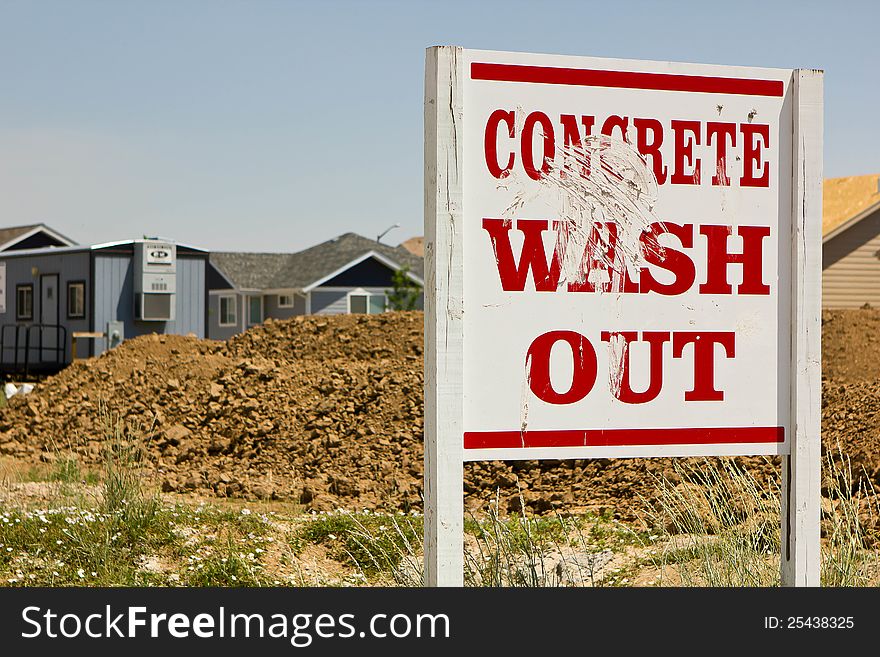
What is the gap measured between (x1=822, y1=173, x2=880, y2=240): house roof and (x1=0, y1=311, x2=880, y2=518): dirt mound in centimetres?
1473

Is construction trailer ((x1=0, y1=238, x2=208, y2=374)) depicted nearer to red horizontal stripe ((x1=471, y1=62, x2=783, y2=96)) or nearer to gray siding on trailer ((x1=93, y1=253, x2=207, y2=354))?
gray siding on trailer ((x1=93, y1=253, x2=207, y2=354))

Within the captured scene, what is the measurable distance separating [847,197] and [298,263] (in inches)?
950

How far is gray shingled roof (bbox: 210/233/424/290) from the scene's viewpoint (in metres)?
43.6

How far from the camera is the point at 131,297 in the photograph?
83.6 feet

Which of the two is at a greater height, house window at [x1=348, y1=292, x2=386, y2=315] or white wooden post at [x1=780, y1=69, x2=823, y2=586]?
house window at [x1=348, y1=292, x2=386, y2=315]

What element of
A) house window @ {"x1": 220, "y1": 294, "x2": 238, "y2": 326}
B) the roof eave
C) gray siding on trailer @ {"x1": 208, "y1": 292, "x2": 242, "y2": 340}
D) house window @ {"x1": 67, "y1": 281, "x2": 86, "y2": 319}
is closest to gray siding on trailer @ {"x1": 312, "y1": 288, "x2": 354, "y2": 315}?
gray siding on trailer @ {"x1": 208, "y1": 292, "x2": 242, "y2": 340}

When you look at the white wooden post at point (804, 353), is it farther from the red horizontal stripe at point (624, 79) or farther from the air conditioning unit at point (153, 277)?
the air conditioning unit at point (153, 277)

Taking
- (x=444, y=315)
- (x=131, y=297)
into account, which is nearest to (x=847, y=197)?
(x=131, y=297)

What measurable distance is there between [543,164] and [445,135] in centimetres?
44

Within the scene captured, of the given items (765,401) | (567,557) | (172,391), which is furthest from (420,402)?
(765,401)

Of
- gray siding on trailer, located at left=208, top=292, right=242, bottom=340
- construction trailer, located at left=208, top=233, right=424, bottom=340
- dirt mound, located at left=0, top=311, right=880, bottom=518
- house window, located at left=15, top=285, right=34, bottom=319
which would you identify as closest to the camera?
dirt mound, located at left=0, top=311, right=880, bottom=518

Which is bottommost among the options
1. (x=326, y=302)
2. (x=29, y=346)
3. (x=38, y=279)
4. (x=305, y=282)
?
(x=29, y=346)

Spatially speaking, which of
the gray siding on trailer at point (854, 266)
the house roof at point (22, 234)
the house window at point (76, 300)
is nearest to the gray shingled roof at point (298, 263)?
the house roof at point (22, 234)

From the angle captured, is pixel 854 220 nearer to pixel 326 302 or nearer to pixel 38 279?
pixel 326 302
